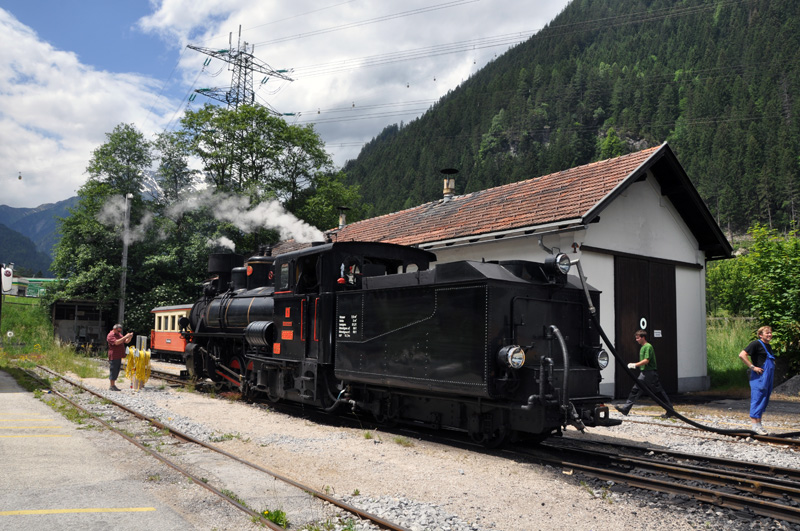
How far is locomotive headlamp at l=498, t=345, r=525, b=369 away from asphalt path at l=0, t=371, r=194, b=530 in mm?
3483

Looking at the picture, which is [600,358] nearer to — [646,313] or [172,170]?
[646,313]

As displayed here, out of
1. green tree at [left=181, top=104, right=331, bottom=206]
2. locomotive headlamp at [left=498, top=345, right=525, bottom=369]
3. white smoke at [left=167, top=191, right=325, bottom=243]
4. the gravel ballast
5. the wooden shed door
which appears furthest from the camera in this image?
green tree at [left=181, top=104, right=331, bottom=206]

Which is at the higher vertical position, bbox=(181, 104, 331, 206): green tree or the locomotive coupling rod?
bbox=(181, 104, 331, 206): green tree

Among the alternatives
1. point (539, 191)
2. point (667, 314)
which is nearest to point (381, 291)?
point (539, 191)

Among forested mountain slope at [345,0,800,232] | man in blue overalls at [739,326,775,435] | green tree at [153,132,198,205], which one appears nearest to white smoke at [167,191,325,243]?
green tree at [153,132,198,205]

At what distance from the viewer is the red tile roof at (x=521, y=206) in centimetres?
1280

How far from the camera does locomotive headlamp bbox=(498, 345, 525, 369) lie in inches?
246

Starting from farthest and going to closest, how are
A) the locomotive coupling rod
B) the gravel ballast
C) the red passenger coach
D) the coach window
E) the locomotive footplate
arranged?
the red passenger coach, the locomotive coupling rod, the coach window, the locomotive footplate, the gravel ballast

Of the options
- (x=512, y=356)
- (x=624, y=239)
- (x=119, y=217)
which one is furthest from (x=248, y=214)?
(x=512, y=356)

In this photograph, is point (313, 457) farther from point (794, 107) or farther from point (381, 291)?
point (794, 107)

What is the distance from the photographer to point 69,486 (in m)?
5.46

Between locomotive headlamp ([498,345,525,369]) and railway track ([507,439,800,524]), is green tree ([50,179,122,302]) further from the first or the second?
locomotive headlamp ([498,345,525,369])

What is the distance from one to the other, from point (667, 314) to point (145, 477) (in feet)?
42.6

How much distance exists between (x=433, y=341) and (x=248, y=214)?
17352 millimetres
